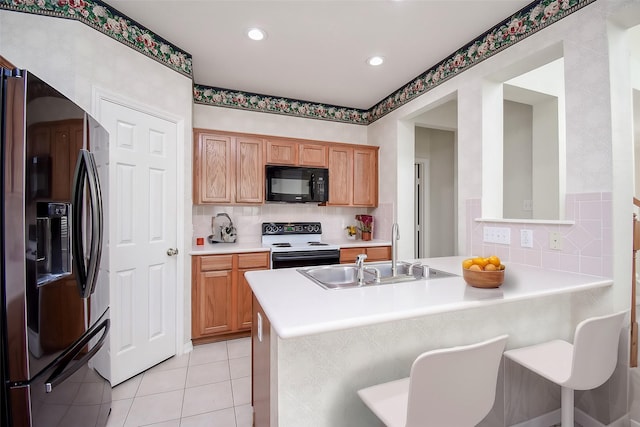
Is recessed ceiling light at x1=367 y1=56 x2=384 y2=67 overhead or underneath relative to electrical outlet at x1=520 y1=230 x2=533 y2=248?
overhead

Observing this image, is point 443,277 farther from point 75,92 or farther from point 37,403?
point 75,92

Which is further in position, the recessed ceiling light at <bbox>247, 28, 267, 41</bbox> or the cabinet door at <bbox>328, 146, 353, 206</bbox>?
the cabinet door at <bbox>328, 146, 353, 206</bbox>

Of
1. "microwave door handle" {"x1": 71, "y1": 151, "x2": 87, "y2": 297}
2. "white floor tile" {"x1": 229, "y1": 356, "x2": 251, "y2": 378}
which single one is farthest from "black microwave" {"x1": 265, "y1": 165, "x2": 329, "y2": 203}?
"microwave door handle" {"x1": 71, "y1": 151, "x2": 87, "y2": 297}

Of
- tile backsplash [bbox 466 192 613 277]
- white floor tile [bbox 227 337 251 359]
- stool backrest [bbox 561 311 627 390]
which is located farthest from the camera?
white floor tile [bbox 227 337 251 359]

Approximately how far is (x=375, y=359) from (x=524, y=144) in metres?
3.10

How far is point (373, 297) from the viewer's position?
1.16m

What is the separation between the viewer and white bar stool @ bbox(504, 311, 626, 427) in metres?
1.19

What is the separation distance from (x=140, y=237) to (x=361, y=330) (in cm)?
184

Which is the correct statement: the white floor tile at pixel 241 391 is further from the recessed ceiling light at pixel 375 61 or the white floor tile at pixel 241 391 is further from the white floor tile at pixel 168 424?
the recessed ceiling light at pixel 375 61

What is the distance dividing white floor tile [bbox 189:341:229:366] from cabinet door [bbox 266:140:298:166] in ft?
6.33

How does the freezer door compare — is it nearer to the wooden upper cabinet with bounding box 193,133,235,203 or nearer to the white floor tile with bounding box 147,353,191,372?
the white floor tile with bounding box 147,353,191,372

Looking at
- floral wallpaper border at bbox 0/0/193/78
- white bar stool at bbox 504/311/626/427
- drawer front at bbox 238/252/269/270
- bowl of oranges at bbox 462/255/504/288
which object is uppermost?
floral wallpaper border at bbox 0/0/193/78

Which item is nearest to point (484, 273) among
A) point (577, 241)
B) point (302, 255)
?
point (577, 241)

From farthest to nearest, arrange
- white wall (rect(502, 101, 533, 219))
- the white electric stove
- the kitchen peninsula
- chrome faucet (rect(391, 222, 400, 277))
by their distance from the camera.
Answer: white wall (rect(502, 101, 533, 219)) → the white electric stove → chrome faucet (rect(391, 222, 400, 277)) → the kitchen peninsula
